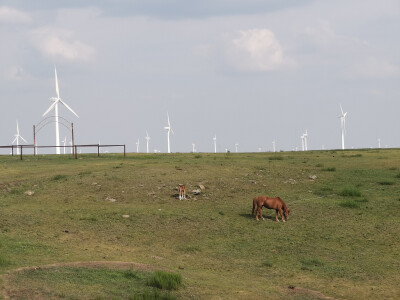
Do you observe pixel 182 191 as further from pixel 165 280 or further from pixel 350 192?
pixel 165 280

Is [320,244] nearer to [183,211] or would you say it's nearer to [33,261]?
[183,211]

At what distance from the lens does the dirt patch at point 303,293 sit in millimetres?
17406

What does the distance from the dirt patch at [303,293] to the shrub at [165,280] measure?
346 centimetres

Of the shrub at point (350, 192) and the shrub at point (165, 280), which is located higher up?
the shrub at point (350, 192)

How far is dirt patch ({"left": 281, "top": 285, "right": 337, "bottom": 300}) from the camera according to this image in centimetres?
1741

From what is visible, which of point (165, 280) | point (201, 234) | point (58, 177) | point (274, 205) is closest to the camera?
point (165, 280)

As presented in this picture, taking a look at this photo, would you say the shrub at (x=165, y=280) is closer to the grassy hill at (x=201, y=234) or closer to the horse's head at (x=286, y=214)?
the grassy hill at (x=201, y=234)

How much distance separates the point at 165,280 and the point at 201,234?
27.0 ft

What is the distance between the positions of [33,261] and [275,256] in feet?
29.5

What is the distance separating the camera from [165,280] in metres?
16.7

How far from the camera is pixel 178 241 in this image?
940 inches

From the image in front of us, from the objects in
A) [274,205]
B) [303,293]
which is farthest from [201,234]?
[303,293]

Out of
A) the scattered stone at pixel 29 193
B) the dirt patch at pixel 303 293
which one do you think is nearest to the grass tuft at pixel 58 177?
the scattered stone at pixel 29 193

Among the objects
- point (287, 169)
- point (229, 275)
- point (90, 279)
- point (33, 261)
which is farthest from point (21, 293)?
point (287, 169)
